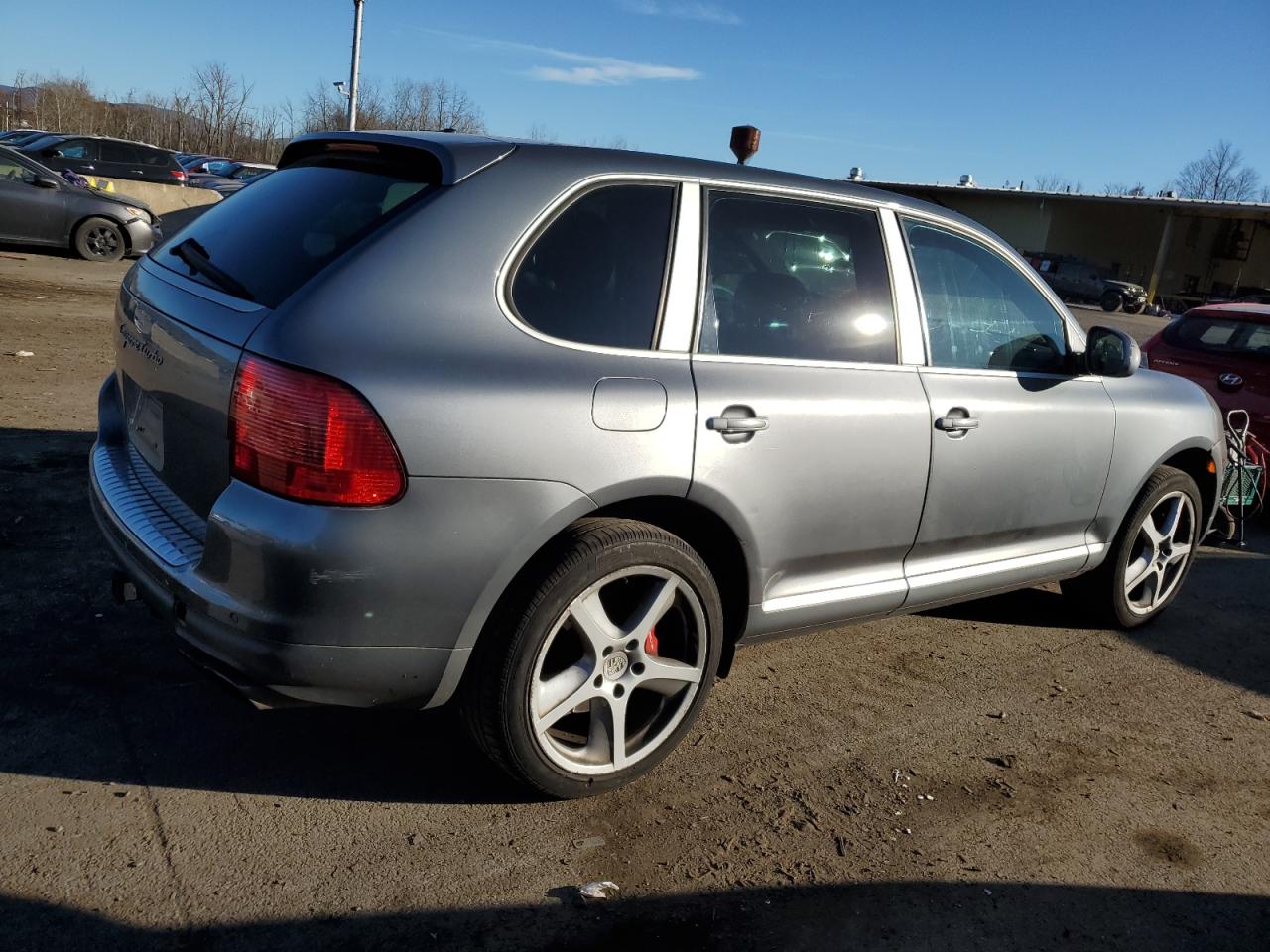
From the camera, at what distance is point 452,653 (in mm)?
2717

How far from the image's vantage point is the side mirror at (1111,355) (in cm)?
431

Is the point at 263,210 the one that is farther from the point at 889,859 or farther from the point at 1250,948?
the point at 1250,948

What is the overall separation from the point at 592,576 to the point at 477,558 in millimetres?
351

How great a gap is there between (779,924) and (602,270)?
70.1 inches

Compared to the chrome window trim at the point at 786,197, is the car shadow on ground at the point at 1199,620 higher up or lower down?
lower down

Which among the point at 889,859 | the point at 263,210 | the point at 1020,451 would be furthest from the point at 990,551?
the point at 263,210

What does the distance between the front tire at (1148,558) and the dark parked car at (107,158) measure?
21.5 metres

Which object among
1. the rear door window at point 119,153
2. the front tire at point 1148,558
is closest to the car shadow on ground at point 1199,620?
the front tire at point 1148,558

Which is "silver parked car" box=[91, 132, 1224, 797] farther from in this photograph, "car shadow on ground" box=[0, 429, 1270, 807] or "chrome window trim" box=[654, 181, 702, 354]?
"car shadow on ground" box=[0, 429, 1270, 807]

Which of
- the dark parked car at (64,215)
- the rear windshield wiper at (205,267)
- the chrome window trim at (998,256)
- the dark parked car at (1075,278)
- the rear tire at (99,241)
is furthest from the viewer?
the dark parked car at (1075,278)

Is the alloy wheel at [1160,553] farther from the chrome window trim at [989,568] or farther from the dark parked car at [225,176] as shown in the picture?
the dark parked car at [225,176]

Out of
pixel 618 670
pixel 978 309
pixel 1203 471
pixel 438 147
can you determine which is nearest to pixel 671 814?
pixel 618 670

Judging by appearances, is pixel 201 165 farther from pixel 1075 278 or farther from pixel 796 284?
pixel 796 284

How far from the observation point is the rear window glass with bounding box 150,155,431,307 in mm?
2779
